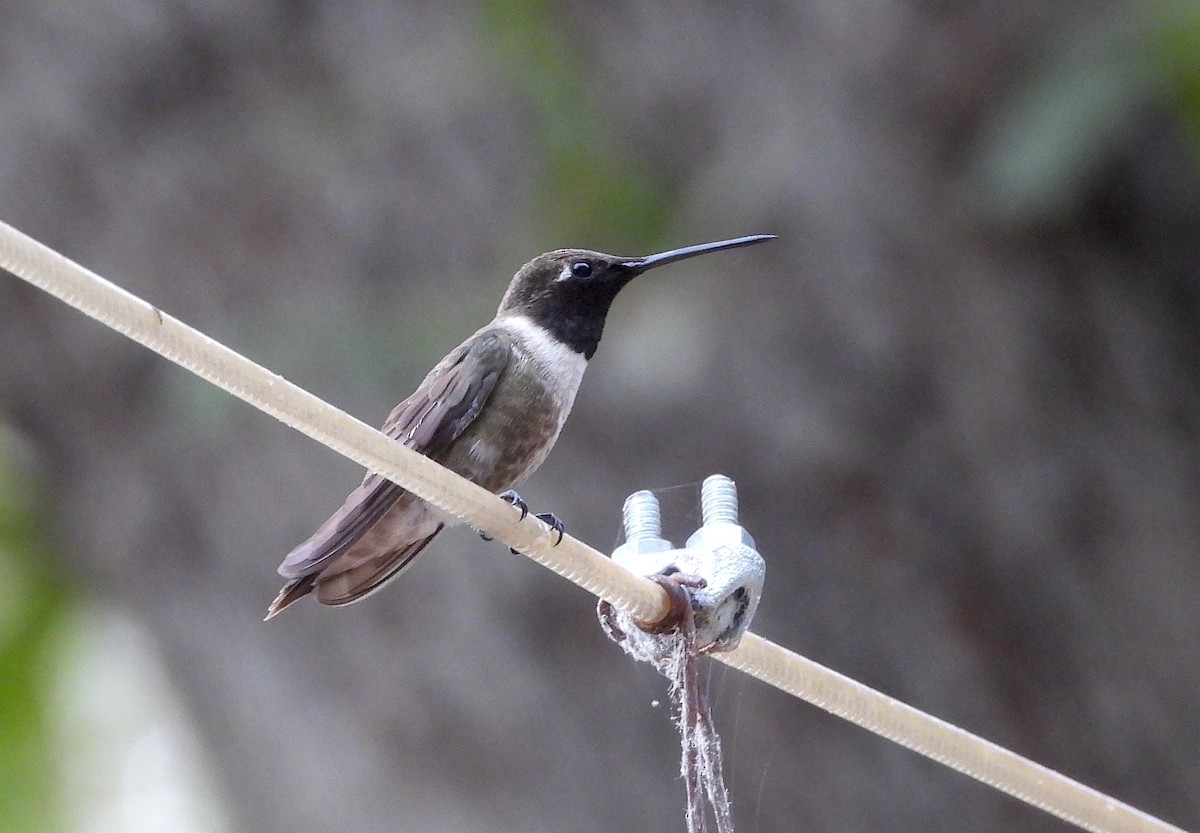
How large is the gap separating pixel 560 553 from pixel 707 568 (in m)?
0.24

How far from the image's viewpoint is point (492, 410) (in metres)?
3.10

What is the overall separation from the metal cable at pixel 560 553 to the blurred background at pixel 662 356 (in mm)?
1677

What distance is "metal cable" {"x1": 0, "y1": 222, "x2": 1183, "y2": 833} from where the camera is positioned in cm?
157

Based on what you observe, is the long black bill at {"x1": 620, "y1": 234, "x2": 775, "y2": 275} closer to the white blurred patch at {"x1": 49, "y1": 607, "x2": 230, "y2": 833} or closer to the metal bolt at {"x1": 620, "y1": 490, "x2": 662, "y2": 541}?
the metal bolt at {"x1": 620, "y1": 490, "x2": 662, "y2": 541}

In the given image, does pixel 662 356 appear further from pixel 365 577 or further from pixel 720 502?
pixel 720 502

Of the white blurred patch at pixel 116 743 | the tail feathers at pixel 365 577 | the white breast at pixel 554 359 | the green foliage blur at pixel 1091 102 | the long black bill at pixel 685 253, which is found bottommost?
the white blurred patch at pixel 116 743

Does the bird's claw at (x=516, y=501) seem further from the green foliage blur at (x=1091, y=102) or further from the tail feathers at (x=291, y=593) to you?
the green foliage blur at (x=1091, y=102)

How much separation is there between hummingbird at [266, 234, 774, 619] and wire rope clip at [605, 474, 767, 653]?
2.39 ft

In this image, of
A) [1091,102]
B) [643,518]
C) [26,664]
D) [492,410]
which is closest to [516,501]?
[492,410]

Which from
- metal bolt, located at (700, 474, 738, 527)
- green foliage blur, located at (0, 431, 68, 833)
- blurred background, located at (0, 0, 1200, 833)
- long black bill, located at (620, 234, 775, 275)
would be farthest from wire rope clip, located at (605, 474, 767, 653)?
green foliage blur, located at (0, 431, 68, 833)

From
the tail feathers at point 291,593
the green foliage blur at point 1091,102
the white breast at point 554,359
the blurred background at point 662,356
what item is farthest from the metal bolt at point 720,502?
the green foliage blur at point 1091,102

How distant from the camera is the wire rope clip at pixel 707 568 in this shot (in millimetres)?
1950

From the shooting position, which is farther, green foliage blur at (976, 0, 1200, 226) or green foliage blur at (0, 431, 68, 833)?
green foliage blur at (0, 431, 68, 833)

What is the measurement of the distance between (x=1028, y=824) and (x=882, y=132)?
2.04 metres
